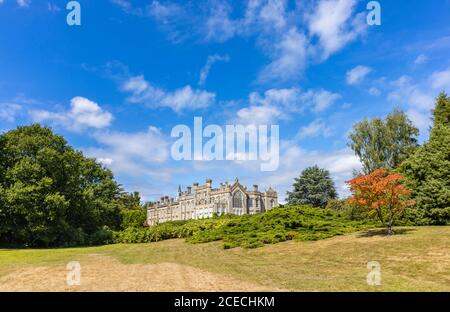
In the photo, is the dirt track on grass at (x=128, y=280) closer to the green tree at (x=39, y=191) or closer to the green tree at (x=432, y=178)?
the green tree at (x=39, y=191)

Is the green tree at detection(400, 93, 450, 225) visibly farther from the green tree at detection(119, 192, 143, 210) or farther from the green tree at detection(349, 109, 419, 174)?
the green tree at detection(119, 192, 143, 210)

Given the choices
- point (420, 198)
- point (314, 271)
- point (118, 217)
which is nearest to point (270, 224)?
point (420, 198)

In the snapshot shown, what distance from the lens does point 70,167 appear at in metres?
34.4

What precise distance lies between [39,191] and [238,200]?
53076 millimetres

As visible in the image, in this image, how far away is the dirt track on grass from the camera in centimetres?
1034

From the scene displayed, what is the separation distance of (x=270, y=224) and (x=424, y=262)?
15.7 m

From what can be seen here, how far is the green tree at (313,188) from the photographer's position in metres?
54.8

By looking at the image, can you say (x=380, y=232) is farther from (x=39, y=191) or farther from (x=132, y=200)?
(x=132, y=200)

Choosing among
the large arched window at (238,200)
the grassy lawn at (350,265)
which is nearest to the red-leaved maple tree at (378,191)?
the grassy lawn at (350,265)

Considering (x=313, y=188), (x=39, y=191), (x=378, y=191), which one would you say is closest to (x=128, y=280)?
(x=378, y=191)

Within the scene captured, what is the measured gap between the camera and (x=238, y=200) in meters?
79.4

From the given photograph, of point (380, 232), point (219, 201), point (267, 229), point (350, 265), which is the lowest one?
point (350, 265)

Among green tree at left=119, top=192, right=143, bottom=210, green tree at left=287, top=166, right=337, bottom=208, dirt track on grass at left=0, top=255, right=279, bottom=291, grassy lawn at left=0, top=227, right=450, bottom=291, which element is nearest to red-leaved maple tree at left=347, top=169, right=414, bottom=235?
grassy lawn at left=0, top=227, right=450, bottom=291
